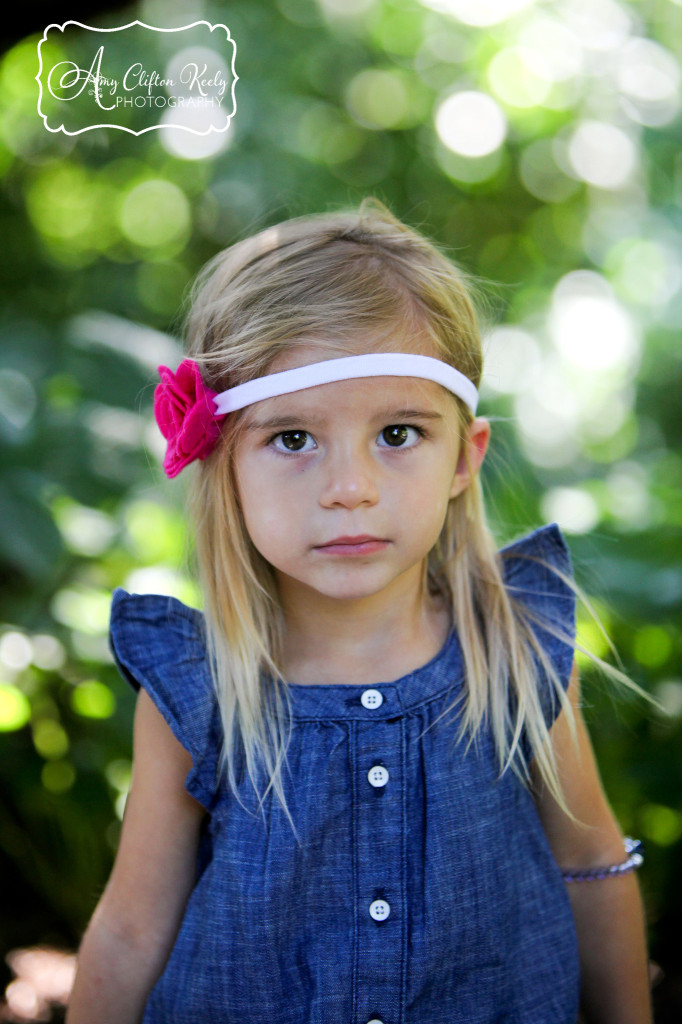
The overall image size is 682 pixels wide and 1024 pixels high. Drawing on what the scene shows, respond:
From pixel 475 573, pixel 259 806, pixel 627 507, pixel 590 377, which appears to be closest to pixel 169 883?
pixel 259 806

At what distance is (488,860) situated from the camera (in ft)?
4.39

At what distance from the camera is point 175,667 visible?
1.40 meters

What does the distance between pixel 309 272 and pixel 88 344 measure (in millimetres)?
935

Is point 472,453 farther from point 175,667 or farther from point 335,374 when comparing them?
point 175,667

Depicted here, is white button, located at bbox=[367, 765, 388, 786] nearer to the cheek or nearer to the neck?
the neck

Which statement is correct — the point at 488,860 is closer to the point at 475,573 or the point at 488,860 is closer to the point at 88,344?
the point at 475,573

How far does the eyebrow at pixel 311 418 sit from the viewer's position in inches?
47.9

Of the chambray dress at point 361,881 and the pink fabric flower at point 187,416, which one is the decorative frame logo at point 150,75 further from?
the chambray dress at point 361,881

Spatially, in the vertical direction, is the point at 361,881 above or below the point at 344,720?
below

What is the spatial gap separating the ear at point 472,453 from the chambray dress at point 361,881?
0.99 ft

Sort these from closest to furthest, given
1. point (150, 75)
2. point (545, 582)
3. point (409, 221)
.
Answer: point (545, 582)
point (150, 75)
point (409, 221)

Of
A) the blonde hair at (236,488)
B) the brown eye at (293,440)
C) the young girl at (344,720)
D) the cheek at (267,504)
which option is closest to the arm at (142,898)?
the young girl at (344,720)

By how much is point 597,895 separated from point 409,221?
2.57 metres

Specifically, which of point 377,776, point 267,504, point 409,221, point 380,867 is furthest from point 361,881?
point 409,221
